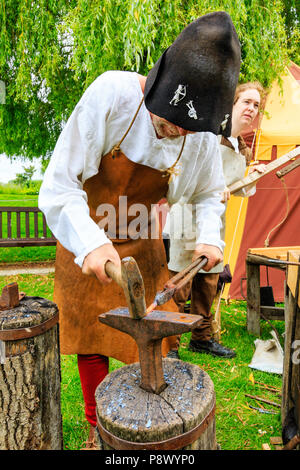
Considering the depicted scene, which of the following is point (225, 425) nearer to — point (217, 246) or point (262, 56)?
point (217, 246)

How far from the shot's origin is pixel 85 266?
4.78 ft

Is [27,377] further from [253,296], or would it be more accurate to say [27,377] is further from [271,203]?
[271,203]

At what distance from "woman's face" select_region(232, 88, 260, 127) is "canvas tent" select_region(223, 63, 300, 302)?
1.64 meters

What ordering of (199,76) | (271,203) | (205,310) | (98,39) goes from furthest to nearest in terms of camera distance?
(271,203) → (98,39) → (205,310) → (199,76)

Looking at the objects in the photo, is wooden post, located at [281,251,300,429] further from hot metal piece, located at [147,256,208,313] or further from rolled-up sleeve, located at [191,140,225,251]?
hot metal piece, located at [147,256,208,313]

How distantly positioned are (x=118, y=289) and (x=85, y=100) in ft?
3.18

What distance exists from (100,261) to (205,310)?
2.31m

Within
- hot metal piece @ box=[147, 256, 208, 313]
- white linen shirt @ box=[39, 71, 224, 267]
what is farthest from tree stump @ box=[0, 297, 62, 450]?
hot metal piece @ box=[147, 256, 208, 313]

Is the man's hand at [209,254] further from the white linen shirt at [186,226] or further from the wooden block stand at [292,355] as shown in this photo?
the white linen shirt at [186,226]

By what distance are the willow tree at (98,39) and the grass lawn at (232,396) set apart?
3.17m

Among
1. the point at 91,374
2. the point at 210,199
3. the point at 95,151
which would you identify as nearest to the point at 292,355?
the point at 210,199

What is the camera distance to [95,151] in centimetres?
167

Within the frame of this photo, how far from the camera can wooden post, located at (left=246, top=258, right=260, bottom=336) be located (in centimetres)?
410
